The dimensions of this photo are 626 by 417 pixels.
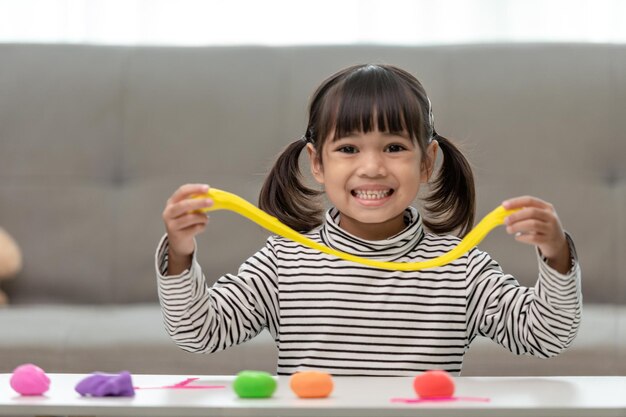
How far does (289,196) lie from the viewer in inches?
51.8

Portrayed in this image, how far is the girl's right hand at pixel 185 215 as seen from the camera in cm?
96

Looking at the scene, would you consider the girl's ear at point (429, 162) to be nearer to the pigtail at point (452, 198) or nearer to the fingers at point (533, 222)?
the pigtail at point (452, 198)

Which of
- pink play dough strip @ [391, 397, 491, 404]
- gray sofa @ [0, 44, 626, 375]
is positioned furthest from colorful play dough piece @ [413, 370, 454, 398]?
gray sofa @ [0, 44, 626, 375]

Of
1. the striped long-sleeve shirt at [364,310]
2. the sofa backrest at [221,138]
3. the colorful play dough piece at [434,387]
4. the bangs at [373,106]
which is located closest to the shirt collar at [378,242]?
the striped long-sleeve shirt at [364,310]

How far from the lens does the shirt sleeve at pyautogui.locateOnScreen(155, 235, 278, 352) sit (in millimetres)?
1038

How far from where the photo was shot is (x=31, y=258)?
1974 mm

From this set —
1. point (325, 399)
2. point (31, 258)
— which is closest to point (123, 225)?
point (31, 258)

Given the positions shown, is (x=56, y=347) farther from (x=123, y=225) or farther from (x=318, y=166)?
(x=318, y=166)

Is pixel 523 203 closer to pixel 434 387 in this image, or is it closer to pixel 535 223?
pixel 535 223

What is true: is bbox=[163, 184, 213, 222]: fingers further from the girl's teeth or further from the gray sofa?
the gray sofa

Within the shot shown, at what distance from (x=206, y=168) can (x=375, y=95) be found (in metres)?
0.88

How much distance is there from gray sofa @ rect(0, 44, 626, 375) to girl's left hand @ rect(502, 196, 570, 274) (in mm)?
970

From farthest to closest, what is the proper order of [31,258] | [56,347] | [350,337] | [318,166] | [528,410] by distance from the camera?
[31,258] < [56,347] < [318,166] < [350,337] < [528,410]

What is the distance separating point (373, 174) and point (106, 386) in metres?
0.45
